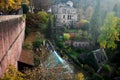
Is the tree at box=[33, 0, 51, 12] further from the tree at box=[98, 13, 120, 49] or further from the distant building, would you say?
the tree at box=[98, 13, 120, 49]

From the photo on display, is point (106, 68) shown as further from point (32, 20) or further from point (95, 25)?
point (95, 25)

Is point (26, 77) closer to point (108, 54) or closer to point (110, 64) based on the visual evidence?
point (110, 64)

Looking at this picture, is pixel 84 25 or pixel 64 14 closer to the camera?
pixel 84 25

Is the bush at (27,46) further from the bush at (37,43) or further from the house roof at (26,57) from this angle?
the bush at (37,43)

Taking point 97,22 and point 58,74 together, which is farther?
point 97,22

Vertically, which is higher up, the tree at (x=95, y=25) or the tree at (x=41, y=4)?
the tree at (x=41, y=4)

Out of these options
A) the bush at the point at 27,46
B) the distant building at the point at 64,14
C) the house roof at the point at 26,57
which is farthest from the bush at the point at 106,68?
the distant building at the point at 64,14

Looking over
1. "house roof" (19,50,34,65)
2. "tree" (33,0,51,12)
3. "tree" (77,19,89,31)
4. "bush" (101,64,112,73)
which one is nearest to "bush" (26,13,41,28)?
"house roof" (19,50,34,65)

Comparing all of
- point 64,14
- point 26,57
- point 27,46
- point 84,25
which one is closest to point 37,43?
point 27,46

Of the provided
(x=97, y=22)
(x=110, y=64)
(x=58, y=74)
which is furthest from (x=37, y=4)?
(x=58, y=74)
